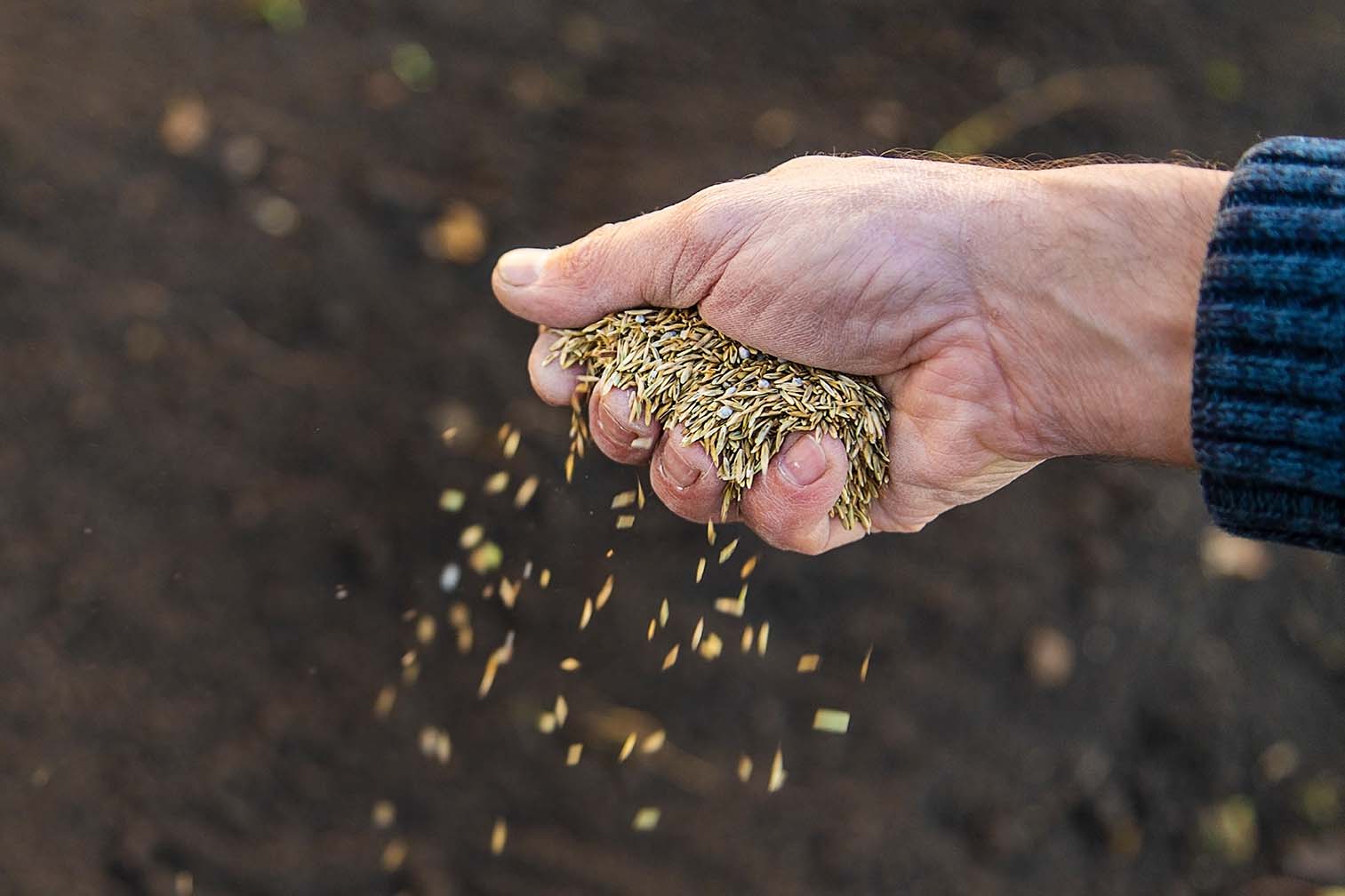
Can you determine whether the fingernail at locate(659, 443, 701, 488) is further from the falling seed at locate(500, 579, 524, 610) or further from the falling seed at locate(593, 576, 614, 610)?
the falling seed at locate(500, 579, 524, 610)

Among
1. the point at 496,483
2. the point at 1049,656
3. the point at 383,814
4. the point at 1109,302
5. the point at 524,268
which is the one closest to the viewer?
the point at 1109,302

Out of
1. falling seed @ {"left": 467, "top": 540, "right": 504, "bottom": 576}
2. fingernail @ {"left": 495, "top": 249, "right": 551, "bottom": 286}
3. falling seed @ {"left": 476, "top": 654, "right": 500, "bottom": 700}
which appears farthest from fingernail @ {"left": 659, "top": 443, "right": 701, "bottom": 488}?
falling seed @ {"left": 476, "top": 654, "right": 500, "bottom": 700}

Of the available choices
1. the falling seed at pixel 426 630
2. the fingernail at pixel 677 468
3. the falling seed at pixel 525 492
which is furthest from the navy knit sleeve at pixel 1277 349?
the falling seed at pixel 426 630

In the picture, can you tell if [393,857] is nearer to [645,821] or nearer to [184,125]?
[645,821]

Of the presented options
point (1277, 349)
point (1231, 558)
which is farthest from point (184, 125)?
point (1231, 558)

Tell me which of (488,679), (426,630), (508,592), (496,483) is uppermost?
(496,483)

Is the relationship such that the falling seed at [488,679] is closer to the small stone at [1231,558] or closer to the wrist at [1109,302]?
the wrist at [1109,302]
